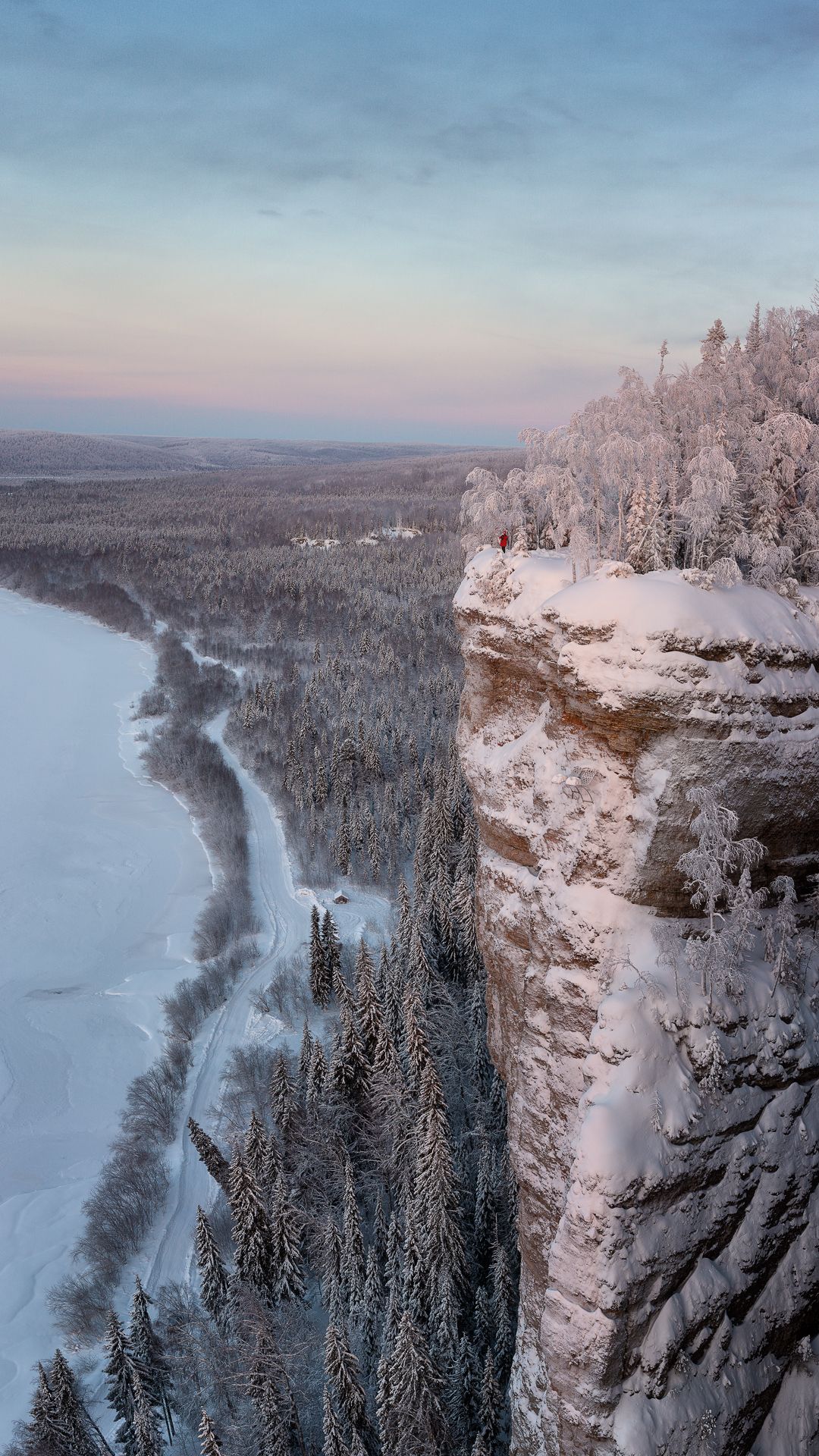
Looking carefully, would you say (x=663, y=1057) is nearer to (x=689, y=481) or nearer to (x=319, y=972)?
(x=689, y=481)

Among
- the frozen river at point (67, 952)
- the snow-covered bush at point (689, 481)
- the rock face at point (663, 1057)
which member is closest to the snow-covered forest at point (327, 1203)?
the frozen river at point (67, 952)

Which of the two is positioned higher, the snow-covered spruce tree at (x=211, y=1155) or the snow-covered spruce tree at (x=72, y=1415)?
the snow-covered spruce tree at (x=211, y=1155)

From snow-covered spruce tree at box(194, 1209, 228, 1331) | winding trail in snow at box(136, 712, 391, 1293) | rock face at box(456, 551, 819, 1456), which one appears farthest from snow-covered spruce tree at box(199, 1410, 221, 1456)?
winding trail in snow at box(136, 712, 391, 1293)

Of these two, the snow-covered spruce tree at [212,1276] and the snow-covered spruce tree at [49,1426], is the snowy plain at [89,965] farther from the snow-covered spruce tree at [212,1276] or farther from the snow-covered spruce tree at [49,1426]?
the snow-covered spruce tree at [49,1426]

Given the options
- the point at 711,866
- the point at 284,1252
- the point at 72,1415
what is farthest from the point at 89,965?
the point at 711,866

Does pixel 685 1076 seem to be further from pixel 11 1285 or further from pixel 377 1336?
pixel 11 1285

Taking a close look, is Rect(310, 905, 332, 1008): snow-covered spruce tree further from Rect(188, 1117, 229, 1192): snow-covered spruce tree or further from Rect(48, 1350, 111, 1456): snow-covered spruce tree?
Rect(48, 1350, 111, 1456): snow-covered spruce tree
